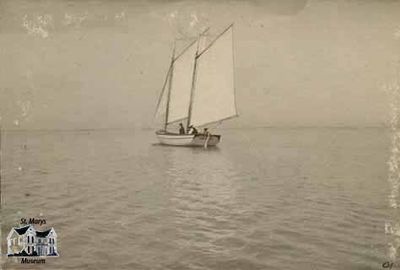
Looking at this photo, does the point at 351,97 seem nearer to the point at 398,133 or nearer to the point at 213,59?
the point at 398,133

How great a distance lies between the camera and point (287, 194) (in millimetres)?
2254

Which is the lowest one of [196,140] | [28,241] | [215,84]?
[28,241]

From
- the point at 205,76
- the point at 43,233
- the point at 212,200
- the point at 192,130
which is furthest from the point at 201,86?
the point at 43,233

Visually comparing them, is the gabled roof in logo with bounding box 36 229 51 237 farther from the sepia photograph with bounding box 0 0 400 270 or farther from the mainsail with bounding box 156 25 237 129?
the mainsail with bounding box 156 25 237 129

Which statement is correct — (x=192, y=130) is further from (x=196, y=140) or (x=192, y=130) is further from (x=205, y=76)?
(x=205, y=76)

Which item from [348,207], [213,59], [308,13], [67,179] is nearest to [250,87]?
[213,59]

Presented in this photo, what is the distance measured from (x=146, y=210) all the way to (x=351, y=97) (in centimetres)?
103

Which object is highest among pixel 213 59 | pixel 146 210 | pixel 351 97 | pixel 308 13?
pixel 308 13

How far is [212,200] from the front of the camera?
88.2 inches

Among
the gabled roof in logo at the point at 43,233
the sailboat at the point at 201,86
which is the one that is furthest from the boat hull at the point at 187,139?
the gabled roof in logo at the point at 43,233

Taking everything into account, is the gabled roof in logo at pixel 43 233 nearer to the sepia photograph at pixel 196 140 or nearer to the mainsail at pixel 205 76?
the sepia photograph at pixel 196 140

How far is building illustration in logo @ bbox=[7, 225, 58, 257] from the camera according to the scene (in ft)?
7.23

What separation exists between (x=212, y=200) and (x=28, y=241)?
2.62 feet

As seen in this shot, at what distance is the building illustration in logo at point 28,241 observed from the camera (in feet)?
7.23
